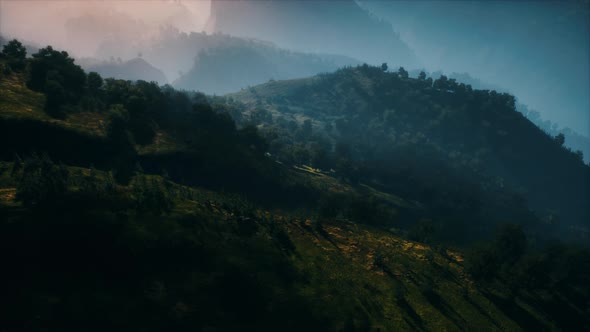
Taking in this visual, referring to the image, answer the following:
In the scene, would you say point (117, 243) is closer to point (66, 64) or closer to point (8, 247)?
point (8, 247)

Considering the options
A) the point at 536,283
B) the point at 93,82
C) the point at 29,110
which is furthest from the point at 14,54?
the point at 536,283

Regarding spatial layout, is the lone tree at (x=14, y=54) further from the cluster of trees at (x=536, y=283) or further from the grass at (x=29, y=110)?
the cluster of trees at (x=536, y=283)

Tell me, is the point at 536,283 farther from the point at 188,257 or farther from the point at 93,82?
the point at 93,82

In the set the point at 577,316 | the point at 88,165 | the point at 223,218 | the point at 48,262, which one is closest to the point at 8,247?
the point at 48,262

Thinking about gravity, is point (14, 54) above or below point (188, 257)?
above

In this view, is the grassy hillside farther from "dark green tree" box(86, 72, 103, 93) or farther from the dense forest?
"dark green tree" box(86, 72, 103, 93)

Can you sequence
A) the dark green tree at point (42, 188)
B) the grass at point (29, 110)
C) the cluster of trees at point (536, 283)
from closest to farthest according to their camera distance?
the dark green tree at point (42, 188), the cluster of trees at point (536, 283), the grass at point (29, 110)

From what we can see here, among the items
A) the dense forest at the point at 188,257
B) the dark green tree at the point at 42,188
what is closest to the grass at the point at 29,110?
the dense forest at the point at 188,257

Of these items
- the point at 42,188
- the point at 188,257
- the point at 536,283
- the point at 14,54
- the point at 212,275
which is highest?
the point at 14,54

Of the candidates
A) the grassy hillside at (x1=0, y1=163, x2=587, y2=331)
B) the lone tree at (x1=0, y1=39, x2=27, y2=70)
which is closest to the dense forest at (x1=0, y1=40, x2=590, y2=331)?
the grassy hillside at (x1=0, y1=163, x2=587, y2=331)
